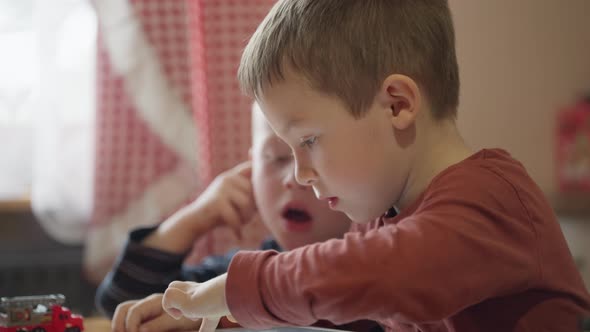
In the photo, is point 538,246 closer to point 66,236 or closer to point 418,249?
point 418,249

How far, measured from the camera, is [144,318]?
0.87 metres

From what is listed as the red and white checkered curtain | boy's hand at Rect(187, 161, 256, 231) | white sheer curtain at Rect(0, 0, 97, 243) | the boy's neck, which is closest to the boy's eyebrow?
the boy's neck

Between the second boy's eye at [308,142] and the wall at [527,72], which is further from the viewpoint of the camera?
the wall at [527,72]

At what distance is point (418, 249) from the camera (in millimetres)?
627

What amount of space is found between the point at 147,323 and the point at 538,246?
0.42 m

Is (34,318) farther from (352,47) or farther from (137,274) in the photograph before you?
(352,47)

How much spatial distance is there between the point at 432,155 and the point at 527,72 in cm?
76

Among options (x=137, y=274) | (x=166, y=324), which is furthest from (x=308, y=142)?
(x=137, y=274)

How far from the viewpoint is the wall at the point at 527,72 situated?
1.36 metres

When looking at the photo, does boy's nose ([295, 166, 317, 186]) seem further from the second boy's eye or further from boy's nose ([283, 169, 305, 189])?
boy's nose ([283, 169, 305, 189])

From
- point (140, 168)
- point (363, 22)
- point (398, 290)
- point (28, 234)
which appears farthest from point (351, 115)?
point (28, 234)

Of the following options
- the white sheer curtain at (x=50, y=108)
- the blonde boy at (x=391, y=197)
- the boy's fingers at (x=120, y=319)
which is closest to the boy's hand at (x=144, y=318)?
the boy's fingers at (x=120, y=319)

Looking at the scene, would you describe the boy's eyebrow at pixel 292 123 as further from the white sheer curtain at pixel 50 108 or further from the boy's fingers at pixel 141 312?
the white sheer curtain at pixel 50 108

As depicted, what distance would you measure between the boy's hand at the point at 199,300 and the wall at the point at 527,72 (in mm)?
742
